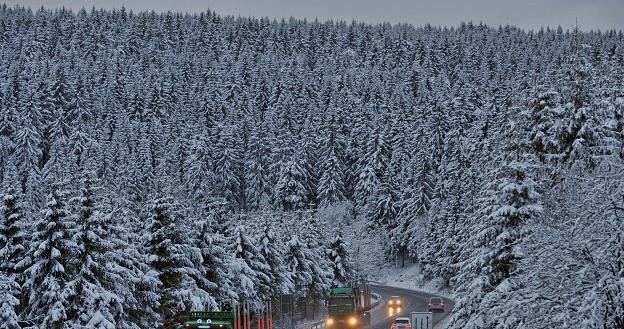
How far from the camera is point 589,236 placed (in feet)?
50.5

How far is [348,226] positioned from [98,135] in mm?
38599

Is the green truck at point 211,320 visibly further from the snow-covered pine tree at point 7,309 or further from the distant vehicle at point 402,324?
the distant vehicle at point 402,324

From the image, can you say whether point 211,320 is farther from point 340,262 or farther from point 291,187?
point 291,187

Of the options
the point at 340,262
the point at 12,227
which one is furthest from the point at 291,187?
the point at 12,227

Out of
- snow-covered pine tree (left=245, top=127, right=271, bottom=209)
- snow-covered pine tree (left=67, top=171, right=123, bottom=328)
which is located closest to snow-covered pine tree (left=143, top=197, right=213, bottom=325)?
snow-covered pine tree (left=67, top=171, right=123, bottom=328)

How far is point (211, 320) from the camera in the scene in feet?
98.0

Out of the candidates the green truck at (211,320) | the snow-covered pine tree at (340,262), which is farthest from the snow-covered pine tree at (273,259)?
the green truck at (211,320)

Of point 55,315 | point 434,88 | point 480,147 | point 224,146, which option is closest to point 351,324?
point 55,315

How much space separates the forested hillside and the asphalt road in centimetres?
363

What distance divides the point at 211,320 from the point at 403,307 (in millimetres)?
46247

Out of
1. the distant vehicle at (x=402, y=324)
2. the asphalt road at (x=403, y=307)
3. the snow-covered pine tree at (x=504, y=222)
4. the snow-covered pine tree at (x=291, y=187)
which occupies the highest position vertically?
the snow-covered pine tree at (x=291, y=187)

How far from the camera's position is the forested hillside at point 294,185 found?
61.9 feet

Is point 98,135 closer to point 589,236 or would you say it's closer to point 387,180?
point 387,180

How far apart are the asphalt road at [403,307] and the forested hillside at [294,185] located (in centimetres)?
363
